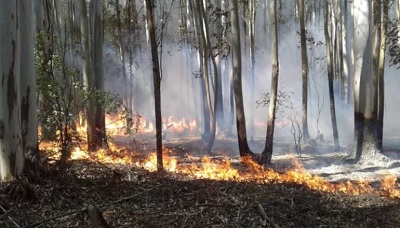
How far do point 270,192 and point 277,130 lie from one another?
72.9 ft

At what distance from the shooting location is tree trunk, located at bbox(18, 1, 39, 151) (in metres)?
6.43

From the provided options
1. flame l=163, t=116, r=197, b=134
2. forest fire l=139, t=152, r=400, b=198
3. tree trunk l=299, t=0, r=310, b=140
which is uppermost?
tree trunk l=299, t=0, r=310, b=140

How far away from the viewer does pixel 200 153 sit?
14.3 m

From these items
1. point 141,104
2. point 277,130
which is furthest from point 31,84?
point 141,104

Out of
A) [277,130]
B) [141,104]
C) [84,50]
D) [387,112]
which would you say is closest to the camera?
[84,50]

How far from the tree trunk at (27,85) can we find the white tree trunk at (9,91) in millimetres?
732

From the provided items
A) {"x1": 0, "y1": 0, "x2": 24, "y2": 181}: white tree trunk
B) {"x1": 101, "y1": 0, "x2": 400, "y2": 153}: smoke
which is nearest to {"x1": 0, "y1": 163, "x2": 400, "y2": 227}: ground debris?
{"x1": 0, "y1": 0, "x2": 24, "y2": 181}: white tree trunk

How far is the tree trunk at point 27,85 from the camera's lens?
643 cm

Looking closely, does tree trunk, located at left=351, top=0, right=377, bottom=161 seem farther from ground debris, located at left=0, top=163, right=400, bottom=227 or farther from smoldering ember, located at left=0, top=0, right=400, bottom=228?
ground debris, located at left=0, top=163, right=400, bottom=227

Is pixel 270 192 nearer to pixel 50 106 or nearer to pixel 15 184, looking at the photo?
pixel 15 184

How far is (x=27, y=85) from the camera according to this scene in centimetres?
646

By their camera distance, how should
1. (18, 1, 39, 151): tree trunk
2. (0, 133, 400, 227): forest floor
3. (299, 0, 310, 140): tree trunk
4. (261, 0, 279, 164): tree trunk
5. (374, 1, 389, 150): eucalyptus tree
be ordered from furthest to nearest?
(299, 0, 310, 140): tree trunk < (374, 1, 389, 150): eucalyptus tree < (261, 0, 279, 164): tree trunk < (18, 1, 39, 151): tree trunk < (0, 133, 400, 227): forest floor

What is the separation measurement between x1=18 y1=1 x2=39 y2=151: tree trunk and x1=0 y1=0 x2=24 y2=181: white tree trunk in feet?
2.40

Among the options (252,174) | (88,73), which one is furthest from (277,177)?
(88,73)
